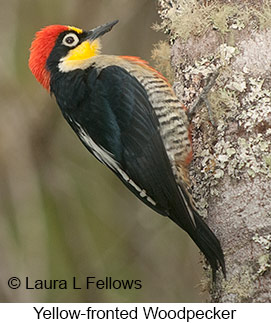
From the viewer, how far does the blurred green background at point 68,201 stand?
14.5ft

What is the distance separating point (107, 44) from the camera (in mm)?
4578

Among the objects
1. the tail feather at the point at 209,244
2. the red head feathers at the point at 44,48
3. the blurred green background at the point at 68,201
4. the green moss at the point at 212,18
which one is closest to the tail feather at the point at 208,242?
the tail feather at the point at 209,244

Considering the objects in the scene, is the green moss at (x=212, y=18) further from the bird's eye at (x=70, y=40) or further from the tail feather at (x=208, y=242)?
the tail feather at (x=208, y=242)

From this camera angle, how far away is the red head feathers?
3383 millimetres

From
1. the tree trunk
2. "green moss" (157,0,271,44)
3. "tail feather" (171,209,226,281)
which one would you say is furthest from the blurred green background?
"tail feather" (171,209,226,281)

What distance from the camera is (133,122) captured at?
2980 millimetres

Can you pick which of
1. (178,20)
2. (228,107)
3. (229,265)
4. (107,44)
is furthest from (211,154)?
(107,44)

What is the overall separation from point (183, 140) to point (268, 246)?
814 mm

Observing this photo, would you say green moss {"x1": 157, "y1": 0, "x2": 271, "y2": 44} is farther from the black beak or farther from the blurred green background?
the blurred green background

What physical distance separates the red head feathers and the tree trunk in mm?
745

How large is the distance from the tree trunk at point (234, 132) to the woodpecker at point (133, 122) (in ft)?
0.29

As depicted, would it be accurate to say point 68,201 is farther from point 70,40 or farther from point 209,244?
point 209,244

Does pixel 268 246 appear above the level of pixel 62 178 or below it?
above
